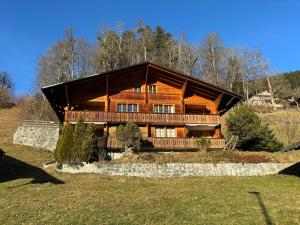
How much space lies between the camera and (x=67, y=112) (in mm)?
30141

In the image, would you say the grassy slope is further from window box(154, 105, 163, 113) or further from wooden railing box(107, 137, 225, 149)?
window box(154, 105, 163, 113)

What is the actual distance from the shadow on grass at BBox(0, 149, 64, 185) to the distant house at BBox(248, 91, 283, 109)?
4927cm

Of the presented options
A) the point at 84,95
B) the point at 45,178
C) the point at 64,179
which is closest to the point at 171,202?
the point at 64,179

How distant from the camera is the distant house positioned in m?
66.4

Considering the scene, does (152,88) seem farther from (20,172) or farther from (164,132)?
(20,172)

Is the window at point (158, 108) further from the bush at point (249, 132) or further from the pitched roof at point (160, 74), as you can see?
the bush at point (249, 132)

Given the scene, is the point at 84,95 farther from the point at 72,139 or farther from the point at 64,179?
the point at 64,179

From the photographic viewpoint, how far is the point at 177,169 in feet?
79.3

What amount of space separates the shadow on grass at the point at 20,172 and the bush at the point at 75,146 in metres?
1.76

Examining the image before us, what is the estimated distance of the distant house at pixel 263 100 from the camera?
66.4 meters

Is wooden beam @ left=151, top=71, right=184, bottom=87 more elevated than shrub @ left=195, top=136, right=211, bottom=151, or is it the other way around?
wooden beam @ left=151, top=71, right=184, bottom=87

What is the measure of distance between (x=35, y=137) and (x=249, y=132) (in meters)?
22.6

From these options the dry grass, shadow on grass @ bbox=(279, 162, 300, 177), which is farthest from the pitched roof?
shadow on grass @ bbox=(279, 162, 300, 177)

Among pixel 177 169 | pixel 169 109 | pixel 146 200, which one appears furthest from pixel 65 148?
pixel 169 109
